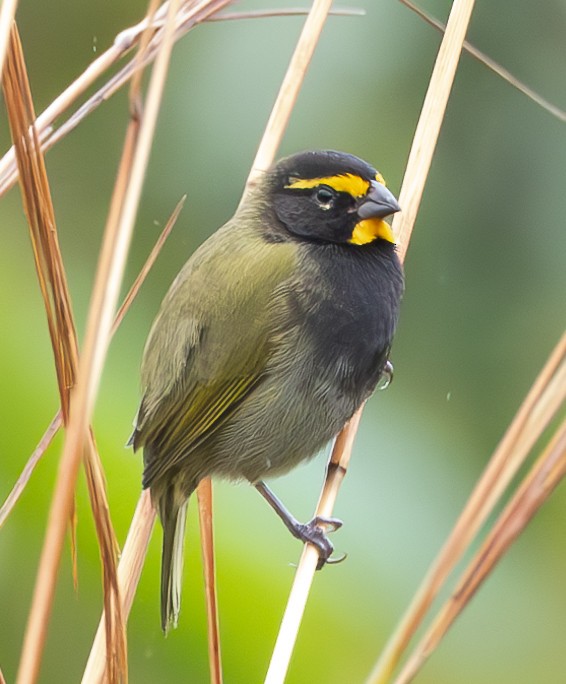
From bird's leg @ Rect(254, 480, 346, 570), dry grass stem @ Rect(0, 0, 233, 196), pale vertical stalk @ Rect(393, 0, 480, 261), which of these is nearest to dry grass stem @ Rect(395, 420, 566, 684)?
bird's leg @ Rect(254, 480, 346, 570)

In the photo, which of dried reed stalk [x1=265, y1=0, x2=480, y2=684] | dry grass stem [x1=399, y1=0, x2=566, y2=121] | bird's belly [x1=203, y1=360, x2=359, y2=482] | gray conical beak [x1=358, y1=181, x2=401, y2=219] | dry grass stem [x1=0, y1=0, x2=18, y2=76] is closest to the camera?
dry grass stem [x1=0, y1=0, x2=18, y2=76]

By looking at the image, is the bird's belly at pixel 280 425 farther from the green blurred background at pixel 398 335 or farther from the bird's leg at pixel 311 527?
the green blurred background at pixel 398 335

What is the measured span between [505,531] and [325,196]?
4.94ft

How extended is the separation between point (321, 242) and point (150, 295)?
107cm

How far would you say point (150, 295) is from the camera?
3.91 m

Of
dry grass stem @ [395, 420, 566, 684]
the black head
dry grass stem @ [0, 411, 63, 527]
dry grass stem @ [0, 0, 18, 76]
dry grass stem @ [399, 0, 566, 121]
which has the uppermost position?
dry grass stem @ [0, 0, 18, 76]

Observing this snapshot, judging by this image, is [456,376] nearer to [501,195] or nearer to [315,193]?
[501,195]

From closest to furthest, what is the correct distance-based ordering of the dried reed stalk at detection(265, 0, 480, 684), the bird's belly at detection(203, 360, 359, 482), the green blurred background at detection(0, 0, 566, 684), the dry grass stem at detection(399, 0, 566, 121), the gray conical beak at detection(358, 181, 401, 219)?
the dried reed stalk at detection(265, 0, 480, 684) < the dry grass stem at detection(399, 0, 566, 121) < the gray conical beak at detection(358, 181, 401, 219) < the bird's belly at detection(203, 360, 359, 482) < the green blurred background at detection(0, 0, 566, 684)

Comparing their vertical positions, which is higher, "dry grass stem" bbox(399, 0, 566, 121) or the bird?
"dry grass stem" bbox(399, 0, 566, 121)

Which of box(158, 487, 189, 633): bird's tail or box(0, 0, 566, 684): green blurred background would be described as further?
box(0, 0, 566, 684): green blurred background

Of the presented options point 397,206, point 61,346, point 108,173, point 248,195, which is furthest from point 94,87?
point 61,346

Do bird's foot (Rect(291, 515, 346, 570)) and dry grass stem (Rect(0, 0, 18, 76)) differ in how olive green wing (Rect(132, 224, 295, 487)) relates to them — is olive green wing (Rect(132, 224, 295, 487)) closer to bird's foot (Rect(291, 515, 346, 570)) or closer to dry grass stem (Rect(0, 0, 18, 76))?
bird's foot (Rect(291, 515, 346, 570))

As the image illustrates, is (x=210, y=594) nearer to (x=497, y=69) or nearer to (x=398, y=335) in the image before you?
(x=497, y=69)

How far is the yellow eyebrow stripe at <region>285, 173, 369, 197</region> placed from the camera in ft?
9.31
